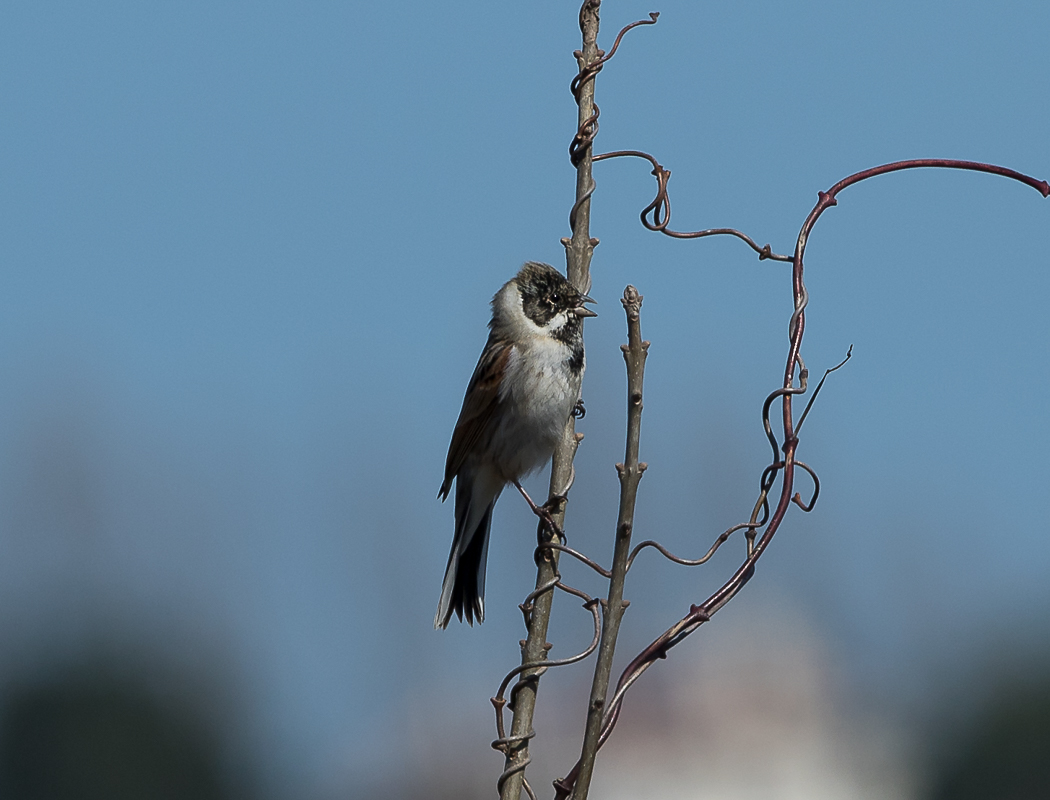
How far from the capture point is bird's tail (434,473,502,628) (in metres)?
3.52

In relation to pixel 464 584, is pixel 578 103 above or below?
above

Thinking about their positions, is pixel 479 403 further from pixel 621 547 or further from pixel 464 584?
pixel 621 547

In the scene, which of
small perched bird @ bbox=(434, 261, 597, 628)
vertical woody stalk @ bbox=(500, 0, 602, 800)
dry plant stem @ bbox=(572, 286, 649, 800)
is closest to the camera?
dry plant stem @ bbox=(572, 286, 649, 800)

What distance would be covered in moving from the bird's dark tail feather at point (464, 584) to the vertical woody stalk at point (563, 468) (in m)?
1.00

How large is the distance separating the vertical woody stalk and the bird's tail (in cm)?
101

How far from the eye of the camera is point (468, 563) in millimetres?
3641

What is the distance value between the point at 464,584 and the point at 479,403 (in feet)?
2.23

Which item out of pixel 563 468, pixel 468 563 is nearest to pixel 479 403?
pixel 468 563

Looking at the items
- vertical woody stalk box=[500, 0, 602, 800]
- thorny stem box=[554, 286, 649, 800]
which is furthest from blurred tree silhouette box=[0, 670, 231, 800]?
thorny stem box=[554, 286, 649, 800]

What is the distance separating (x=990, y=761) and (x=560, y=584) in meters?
13.9

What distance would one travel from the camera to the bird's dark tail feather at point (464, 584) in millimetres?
3512

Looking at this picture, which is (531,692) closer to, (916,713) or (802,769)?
(802,769)

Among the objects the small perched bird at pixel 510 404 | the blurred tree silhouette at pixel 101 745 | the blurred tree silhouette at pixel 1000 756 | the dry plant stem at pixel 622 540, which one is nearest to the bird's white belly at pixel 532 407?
the small perched bird at pixel 510 404

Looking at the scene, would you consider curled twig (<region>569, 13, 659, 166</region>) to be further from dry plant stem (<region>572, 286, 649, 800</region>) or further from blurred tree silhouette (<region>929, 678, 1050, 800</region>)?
blurred tree silhouette (<region>929, 678, 1050, 800</region>)
